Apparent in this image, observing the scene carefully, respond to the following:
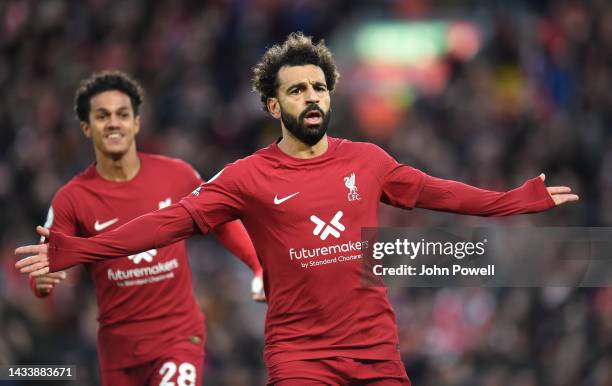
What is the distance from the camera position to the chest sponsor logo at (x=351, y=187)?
20.2 feet

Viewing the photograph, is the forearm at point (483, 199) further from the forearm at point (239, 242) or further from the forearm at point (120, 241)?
the forearm at point (239, 242)

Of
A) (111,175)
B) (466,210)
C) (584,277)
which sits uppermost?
(111,175)

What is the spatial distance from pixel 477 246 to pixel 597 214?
17.0 ft

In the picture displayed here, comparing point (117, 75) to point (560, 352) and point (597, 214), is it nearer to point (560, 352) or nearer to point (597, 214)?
point (560, 352)

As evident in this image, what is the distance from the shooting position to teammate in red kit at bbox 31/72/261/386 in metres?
7.23

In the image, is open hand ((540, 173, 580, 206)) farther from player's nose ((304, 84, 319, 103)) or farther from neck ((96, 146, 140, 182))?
neck ((96, 146, 140, 182))

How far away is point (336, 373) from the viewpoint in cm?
599

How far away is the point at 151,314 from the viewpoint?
7.28m

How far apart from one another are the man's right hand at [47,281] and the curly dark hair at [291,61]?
4.75 ft

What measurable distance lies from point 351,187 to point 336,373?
0.94 meters

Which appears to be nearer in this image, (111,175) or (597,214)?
(111,175)

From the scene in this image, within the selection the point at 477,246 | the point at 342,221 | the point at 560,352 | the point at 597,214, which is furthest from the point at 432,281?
the point at 597,214

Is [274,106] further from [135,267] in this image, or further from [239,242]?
[135,267]

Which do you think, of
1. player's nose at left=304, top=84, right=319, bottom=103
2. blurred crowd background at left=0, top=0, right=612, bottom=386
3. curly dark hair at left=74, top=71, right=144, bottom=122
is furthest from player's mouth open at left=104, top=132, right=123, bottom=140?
blurred crowd background at left=0, top=0, right=612, bottom=386
